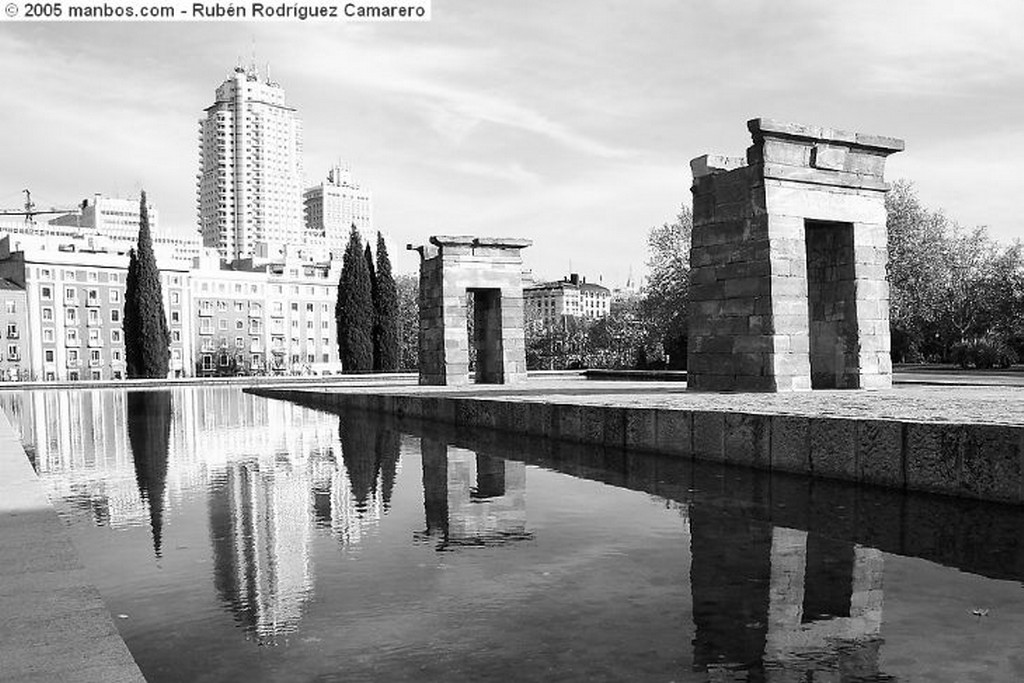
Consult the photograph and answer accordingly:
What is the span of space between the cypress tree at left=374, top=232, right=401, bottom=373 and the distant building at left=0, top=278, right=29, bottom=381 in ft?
129

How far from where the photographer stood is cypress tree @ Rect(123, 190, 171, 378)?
69188 mm

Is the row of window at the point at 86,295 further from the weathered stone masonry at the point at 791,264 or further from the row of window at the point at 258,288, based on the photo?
the weathered stone masonry at the point at 791,264

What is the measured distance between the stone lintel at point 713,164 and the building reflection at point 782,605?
11.6 metres

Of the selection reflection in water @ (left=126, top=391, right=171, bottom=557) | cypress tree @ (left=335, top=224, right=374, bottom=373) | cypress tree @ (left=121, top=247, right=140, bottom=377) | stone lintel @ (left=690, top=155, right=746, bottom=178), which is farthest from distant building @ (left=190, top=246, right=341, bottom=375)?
stone lintel @ (left=690, top=155, right=746, bottom=178)

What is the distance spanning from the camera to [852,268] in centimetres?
1775

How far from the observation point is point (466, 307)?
96.7ft

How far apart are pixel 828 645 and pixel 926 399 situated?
1033 centimetres

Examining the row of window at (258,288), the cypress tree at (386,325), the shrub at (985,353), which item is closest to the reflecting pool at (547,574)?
the shrub at (985,353)

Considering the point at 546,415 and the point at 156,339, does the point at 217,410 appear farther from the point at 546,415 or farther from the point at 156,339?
the point at 156,339

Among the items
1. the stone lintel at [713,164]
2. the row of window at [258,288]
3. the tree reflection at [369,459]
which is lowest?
the tree reflection at [369,459]

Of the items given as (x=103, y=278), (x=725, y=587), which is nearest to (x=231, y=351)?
(x=103, y=278)

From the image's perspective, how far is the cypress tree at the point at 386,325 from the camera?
66625 millimetres

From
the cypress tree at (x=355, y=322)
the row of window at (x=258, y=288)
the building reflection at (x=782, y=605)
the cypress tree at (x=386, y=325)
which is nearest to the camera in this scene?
the building reflection at (x=782, y=605)

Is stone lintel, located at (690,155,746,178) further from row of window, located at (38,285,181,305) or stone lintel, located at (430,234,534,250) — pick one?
row of window, located at (38,285,181,305)
